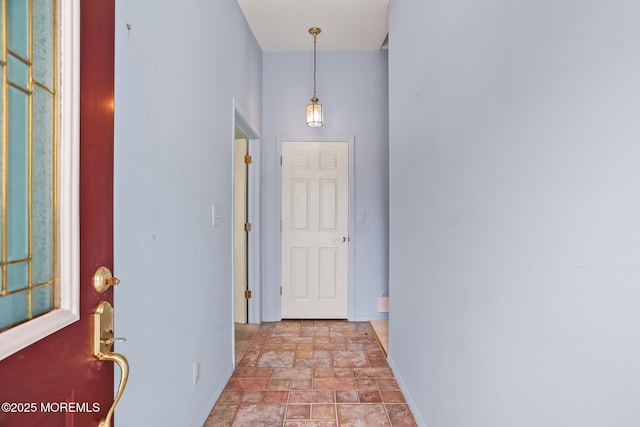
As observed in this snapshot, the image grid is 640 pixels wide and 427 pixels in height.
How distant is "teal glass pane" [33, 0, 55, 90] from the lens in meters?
0.55

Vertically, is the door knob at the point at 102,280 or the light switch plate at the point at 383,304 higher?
the door knob at the point at 102,280

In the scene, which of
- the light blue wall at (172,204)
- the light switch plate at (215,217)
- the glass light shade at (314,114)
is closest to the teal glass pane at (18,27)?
the light blue wall at (172,204)

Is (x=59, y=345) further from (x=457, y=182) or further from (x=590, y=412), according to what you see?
(x=457, y=182)

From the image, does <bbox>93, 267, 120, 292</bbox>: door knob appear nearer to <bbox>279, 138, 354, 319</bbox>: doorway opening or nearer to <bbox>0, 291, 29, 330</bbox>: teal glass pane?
<bbox>0, 291, 29, 330</bbox>: teal glass pane

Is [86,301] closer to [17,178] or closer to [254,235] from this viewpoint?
[17,178]

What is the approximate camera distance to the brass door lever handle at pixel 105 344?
25.8 inches

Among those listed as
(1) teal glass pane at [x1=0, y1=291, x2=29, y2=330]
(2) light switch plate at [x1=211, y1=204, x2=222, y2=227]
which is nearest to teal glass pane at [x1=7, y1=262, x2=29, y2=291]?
(1) teal glass pane at [x1=0, y1=291, x2=29, y2=330]

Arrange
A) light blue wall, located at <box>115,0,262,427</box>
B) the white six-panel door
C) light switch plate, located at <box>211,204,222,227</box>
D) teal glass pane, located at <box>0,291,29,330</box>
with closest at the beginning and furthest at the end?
teal glass pane, located at <box>0,291,29,330</box>
light blue wall, located at <box>115,0,262,427</box>
light switch plate, located at <box>211,204,222,227</box>
the white six-panel door

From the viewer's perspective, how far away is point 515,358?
983 mm

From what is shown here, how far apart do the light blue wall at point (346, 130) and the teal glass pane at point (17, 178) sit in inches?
122

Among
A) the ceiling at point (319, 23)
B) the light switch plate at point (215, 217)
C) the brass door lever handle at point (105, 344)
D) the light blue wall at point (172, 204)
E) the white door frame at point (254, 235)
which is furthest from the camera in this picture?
A: the white door frame at point (254, 235)

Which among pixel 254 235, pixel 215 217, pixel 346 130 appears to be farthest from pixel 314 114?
pixel 215 217

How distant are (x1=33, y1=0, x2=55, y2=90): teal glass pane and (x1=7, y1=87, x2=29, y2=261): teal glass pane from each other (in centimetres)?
5

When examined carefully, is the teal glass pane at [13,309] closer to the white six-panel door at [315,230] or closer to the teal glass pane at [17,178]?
the teal glass pane at [17,178]
